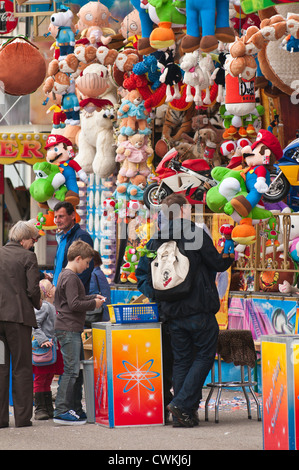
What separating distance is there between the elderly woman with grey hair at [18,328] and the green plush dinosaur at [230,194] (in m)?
1.90

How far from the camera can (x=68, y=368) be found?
8.13 m

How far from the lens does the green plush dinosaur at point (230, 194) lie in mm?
8805

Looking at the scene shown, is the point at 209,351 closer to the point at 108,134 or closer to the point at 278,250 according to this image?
the point at 278,250

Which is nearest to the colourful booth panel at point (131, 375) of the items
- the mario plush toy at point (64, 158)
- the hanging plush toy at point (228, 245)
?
the hanging plush toy at point (228, 245)

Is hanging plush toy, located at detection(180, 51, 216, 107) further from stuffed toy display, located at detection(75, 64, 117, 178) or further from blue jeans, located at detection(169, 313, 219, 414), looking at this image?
blue jeans, located at detection(169, 313, 219, 414)

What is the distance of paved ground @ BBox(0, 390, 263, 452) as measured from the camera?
7.05 meters

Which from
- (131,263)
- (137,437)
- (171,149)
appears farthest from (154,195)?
(137,437)

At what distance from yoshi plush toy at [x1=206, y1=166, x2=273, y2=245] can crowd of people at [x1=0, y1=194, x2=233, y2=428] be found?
72 cm

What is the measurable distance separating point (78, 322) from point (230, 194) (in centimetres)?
193

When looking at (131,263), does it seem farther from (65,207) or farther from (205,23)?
(205,23)

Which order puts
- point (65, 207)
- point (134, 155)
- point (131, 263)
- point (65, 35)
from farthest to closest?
1. point (131, 263)
2. point (134, 155)
3. point (65, 35)
4. point (65, 207)

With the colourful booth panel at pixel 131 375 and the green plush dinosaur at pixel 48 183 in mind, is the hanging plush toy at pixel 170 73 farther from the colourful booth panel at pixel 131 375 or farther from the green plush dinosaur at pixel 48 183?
the colourful booth panel at pixel 131 375

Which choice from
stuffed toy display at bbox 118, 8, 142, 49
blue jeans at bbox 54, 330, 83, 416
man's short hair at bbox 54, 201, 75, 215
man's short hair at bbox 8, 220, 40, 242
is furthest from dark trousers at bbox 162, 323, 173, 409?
stuffed toy display at bbox 118, 8, 142, 49

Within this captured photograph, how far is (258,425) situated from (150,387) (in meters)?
1.02
